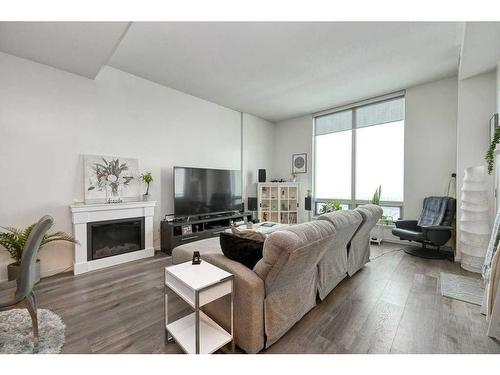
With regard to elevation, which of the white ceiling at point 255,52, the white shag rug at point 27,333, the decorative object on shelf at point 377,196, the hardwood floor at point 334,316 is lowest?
the hardwood floor at point 334,316

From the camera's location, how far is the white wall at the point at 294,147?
557cm

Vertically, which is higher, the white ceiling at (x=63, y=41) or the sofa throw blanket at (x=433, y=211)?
the white ceiling at (x=63, y=41)

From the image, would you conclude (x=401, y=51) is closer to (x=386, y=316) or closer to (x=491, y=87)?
(x=491, y=87)

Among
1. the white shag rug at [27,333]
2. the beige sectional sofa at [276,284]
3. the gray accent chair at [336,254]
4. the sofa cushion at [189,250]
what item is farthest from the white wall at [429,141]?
the white shag rug at [27,333]

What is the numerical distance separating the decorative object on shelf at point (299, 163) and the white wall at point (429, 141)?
216 centimetres

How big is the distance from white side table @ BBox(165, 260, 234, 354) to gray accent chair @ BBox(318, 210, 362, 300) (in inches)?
41.1

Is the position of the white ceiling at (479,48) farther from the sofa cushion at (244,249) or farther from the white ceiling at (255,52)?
the sofa cushion at (244,249)

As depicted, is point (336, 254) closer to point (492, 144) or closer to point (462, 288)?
point (462, 288)

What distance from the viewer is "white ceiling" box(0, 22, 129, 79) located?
2125 millimetres

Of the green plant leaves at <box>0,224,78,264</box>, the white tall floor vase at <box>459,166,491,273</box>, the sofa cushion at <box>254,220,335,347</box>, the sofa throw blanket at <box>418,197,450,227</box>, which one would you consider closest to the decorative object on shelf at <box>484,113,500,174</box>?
the white tall floor vase at <box>459,166,491,273</box>

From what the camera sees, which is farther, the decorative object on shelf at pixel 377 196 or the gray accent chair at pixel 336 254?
the decorative object on shelf at pixel 377 196

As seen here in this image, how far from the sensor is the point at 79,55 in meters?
2.58

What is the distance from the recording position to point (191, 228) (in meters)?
3.96

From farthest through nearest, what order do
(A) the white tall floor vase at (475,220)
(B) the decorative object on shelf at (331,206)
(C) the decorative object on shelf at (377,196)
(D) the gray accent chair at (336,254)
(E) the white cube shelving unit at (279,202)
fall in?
(E) the white cube shelving unit at (279,202), (B) the decorative object on shelf at (331,206), (C) the decorative object on shelf at (377,196), (A) the white tall floor vase at (475,220), (D) the gray accent chair at (336,254)
